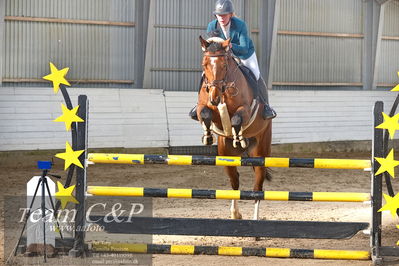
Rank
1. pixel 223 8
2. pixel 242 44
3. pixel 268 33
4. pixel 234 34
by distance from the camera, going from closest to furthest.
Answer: pixel 223 8 → pixel 234 34 → pixel 242 44 → pixel 268 33

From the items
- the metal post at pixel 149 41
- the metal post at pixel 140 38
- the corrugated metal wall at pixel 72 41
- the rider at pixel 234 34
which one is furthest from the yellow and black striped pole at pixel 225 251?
the metal post at pixel 140 38

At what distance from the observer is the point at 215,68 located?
699cm

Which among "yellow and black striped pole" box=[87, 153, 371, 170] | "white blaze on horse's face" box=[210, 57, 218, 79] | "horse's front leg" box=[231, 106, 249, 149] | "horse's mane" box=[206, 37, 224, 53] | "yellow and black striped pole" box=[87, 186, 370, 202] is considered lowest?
"yellow and black striped pole" box=[87, 186, 370, 202]

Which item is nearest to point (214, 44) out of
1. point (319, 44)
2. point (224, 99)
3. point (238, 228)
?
point (224, 99)

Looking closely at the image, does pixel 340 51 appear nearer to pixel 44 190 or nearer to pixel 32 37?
pixel 32 37

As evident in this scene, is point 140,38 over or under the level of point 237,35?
over

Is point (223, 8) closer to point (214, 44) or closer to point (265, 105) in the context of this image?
point (214, 44)

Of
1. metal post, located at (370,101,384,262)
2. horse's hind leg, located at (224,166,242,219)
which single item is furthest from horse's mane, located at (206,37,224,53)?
horse's hind leg, located at (224,166,242,219)

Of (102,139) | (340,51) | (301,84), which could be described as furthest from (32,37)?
(340,51)

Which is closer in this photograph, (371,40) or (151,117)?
(151,117)

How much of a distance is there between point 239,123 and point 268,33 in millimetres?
11283

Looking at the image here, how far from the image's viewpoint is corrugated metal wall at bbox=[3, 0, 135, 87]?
15188 millimetres

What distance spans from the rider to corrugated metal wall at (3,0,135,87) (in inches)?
322

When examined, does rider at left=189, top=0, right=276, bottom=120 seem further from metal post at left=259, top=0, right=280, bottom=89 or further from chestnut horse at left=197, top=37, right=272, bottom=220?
metal post at left=259, top=0, right=280, bottom=89
